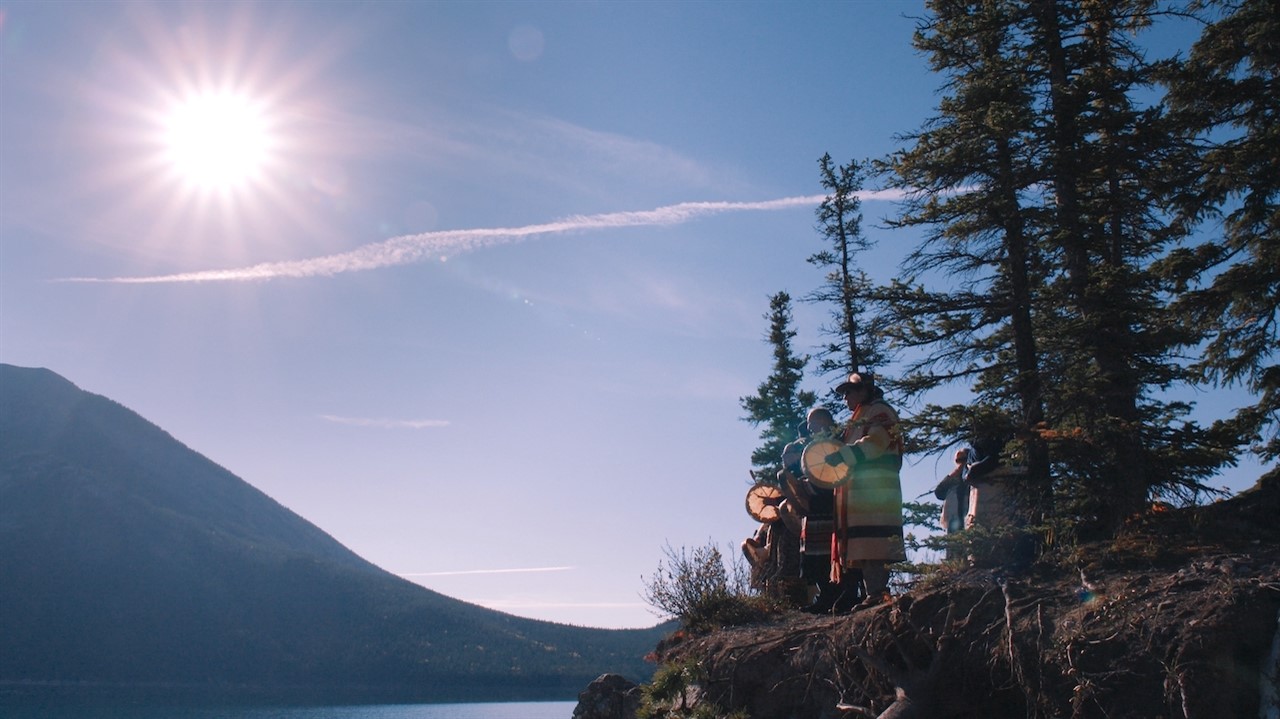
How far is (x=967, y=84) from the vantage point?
Answer: 976 centimetres

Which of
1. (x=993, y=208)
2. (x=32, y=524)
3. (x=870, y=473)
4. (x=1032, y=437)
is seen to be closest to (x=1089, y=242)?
(x=993, y=208)

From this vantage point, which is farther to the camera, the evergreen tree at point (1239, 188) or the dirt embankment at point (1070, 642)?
the evergreen tree at point (1239, 188)

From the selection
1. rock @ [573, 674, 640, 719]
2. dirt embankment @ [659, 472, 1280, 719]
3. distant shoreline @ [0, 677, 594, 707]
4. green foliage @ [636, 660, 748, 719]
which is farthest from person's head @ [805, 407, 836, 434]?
distant shoreline @ [0, 677, 594, 707]

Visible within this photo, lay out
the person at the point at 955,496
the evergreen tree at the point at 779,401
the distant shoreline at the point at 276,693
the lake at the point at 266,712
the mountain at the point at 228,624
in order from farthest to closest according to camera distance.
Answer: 1. the mountain at the point at 228,624
2. the distant shoreline at the point at 276,693
3. the lake at the point at 266,712
4. the evergreen tree at the point at 779,401
5. the person at the point at 955,496

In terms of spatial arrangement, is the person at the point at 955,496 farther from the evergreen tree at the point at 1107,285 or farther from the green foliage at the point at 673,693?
the green foliage at the point at 673,693

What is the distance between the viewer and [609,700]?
456 inches

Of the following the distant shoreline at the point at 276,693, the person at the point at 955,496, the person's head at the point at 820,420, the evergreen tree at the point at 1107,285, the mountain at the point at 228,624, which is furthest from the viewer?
the mountain at the point at 228,624

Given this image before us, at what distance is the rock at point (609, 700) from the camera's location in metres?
11.2

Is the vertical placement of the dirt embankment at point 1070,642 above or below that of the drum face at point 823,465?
below

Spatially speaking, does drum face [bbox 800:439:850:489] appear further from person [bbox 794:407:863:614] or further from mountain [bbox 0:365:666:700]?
mountain [bbox 0:365:666:700]

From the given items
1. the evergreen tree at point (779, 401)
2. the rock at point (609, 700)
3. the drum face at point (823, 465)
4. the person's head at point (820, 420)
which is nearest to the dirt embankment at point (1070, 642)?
the drum face at point (823, 465)

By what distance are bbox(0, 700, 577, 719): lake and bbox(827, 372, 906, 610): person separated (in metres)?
70.9

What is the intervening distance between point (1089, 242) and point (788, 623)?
15.6 ft

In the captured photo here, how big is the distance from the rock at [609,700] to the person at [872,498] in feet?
13.1
